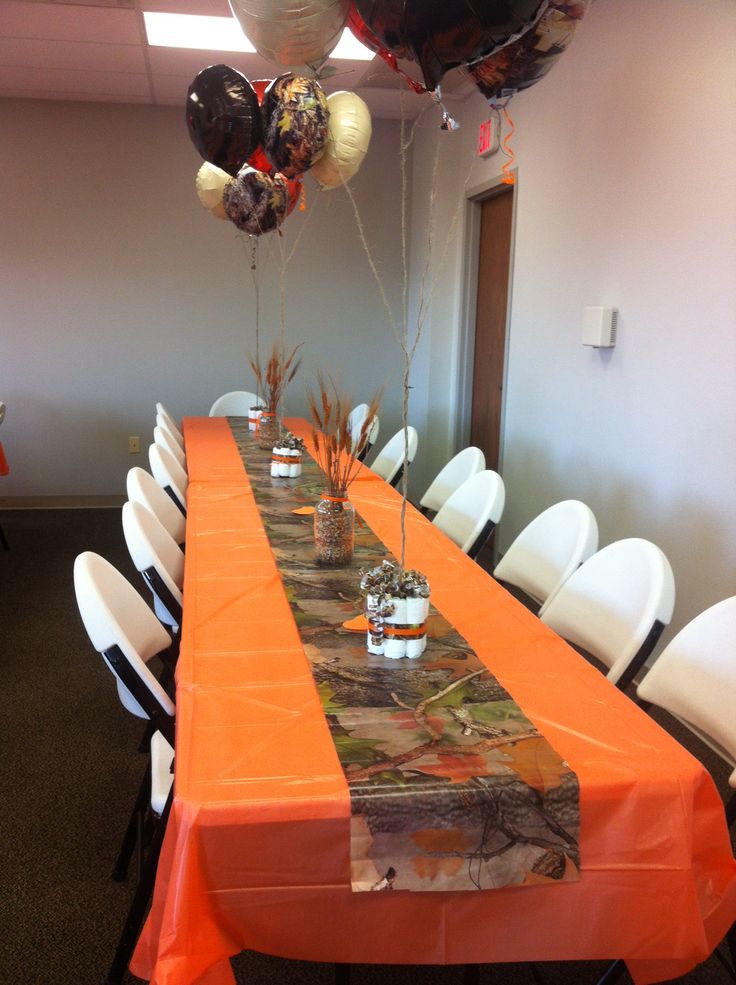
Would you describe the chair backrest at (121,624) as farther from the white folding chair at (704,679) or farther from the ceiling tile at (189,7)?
the ceiling tile at (189,7)

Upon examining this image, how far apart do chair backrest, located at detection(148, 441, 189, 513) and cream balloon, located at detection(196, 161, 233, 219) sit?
152 cm

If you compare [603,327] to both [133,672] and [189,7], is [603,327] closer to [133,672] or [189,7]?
[189,7]

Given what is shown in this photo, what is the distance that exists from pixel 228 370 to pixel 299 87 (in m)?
3.63

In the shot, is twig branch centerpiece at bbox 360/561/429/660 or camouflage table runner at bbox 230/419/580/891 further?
twig branch centerpiece at bbox 360/561/429/660

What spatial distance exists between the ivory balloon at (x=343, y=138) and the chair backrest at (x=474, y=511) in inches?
49.9

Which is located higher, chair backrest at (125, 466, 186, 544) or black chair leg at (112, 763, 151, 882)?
chair backrest at (125, 466, 186, 544)

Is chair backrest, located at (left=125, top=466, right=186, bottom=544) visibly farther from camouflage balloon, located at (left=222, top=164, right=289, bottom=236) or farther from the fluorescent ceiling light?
the fluorescent ceiling light

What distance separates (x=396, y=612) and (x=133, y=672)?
0.54 meters

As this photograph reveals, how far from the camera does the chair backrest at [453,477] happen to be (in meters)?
3.60

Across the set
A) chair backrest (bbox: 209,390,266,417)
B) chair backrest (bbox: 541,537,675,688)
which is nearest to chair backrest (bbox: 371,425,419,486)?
chair backrest (bbox: 209,390,266,417)

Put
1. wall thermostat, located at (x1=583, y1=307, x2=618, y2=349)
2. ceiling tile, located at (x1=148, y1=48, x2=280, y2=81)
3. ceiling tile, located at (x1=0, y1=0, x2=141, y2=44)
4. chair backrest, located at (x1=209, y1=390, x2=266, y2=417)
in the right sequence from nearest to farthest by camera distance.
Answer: wall thermostat, located at (x1=583, y1=307, x2=618, y2=349) < ceiling tile, located at (x1=0, y1=0, x2=141, y2=44) < ceiling tile, located at (x1=148, y1=48, x2=280, y2=81) < chair backrest, located at (x1=209, y1=390, x2=266, y2=417)

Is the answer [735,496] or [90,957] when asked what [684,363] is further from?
[90,957]

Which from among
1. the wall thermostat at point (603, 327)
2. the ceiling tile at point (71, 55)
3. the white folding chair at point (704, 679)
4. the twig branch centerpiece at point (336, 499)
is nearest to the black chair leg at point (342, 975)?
the white folding chair at point (704, 679)

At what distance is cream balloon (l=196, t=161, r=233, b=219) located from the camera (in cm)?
445
